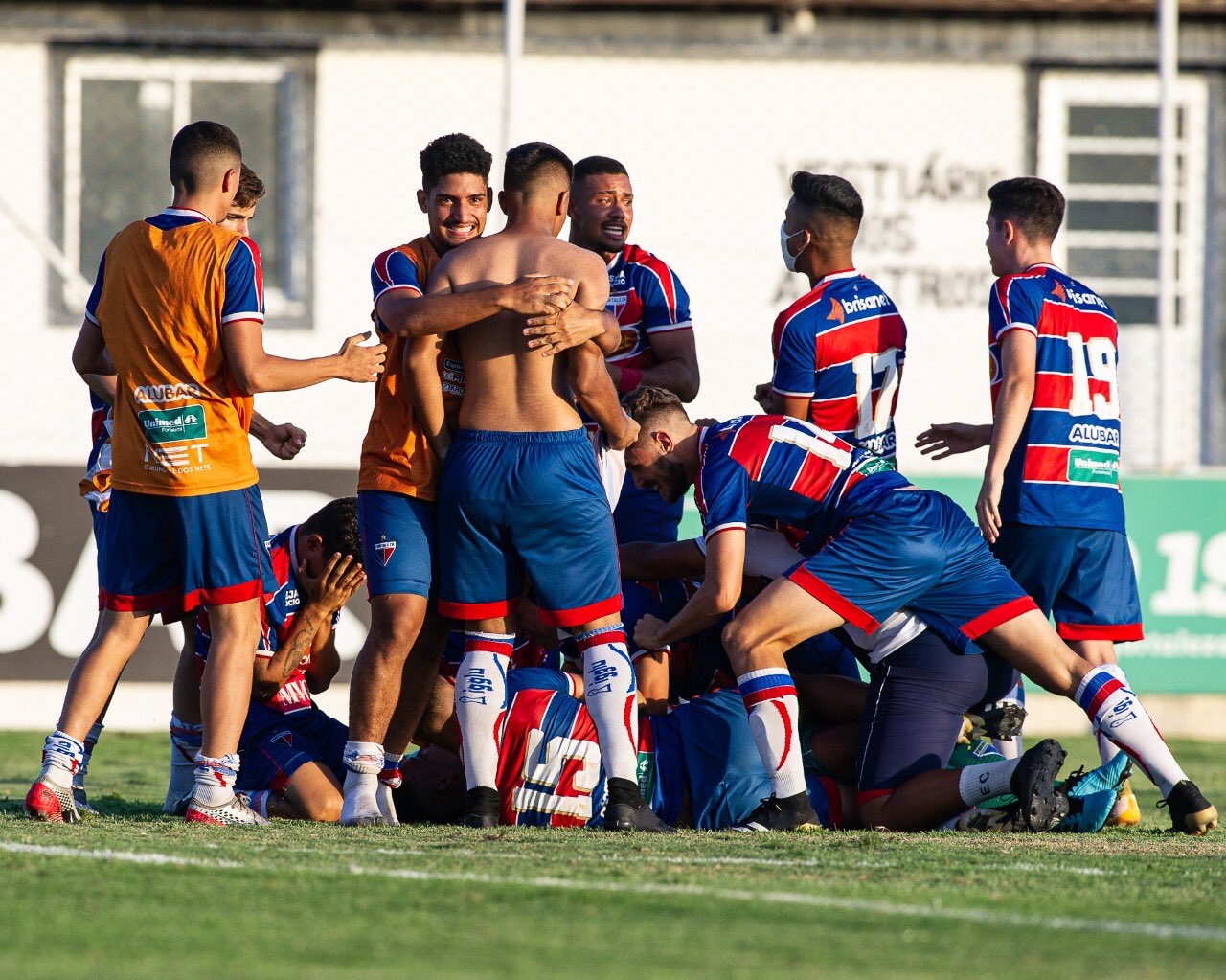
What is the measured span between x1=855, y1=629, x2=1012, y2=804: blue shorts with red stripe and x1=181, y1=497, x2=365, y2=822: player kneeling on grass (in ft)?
5.59

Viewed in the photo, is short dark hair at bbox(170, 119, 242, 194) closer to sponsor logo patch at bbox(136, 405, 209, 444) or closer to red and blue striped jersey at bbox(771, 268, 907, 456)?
sponsor logo patch at bbox(136, 405, 209, 444)

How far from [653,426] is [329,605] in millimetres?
1230

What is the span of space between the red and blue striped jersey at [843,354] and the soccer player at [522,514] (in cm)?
92

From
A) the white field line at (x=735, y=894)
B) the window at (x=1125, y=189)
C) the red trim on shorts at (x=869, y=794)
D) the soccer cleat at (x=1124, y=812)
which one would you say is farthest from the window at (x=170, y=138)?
the white field line at (x=735, y=894)

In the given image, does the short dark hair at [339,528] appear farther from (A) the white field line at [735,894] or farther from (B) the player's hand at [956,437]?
(B) the player's hand at [956,437]

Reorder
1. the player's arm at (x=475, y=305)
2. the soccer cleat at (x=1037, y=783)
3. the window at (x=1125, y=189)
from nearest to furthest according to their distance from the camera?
the soccer cleat at (x=1037, y=783) → the player's arm at (x=475, y=305) → the window at (x=1125, y=189)

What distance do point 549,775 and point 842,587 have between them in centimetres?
108

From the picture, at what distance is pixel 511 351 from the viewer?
5.29 metres

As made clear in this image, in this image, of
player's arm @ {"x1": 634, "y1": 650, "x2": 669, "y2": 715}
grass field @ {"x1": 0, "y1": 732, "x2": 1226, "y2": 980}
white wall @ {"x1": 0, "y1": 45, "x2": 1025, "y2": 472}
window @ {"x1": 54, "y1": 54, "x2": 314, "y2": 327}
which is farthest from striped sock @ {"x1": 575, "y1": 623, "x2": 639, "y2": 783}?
window @ {"x1": 54, "y1": 54, "x2": 314, "y2": 327}

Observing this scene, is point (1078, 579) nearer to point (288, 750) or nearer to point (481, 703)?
point (481, 703)

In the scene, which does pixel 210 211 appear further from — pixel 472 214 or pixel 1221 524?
pixel 1221 524

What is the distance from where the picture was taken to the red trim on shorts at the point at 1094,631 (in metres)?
5.98

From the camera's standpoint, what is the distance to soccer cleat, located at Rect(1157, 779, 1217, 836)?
523 centimetres

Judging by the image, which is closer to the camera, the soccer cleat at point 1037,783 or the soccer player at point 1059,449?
the soccer cleat at point 1037,783
